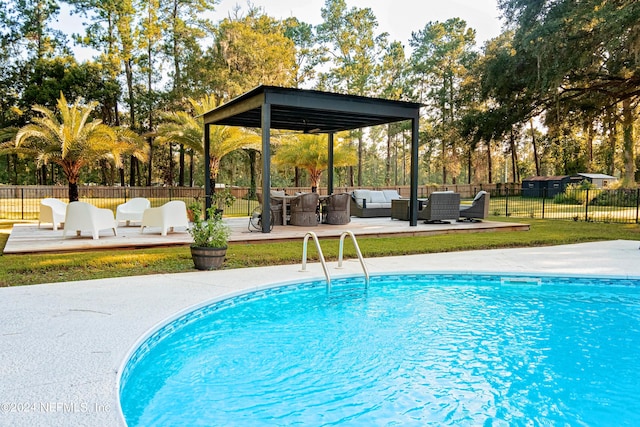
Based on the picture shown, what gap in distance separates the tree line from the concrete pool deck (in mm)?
8098

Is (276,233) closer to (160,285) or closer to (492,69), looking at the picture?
(160,285)

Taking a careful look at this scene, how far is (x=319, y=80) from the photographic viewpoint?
105 ft

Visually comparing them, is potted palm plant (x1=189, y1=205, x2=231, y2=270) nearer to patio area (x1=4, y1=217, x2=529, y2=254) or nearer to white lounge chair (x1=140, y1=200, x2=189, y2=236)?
patio area (x1=4, y1=217, x2=529, y2=254)

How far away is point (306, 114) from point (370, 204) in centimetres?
403

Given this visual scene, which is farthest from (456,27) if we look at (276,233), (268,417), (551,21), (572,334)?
(268,417)

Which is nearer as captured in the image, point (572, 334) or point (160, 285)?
point (572, 334)

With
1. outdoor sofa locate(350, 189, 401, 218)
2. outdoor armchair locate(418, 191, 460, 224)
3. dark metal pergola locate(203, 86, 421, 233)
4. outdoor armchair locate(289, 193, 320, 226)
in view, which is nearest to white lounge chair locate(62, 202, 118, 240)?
dark metal pergola locate(203, 86, 421, 233)

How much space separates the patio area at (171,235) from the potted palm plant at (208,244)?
71.3 inches

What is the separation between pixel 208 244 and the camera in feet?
20.2

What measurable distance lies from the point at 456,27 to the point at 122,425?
36.7m

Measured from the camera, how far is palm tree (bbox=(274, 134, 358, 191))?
21.4 meters

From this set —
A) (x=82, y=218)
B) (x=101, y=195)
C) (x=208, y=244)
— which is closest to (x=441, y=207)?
(x=208, y=244)

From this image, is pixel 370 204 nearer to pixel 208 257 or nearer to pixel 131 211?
pixel 131 211

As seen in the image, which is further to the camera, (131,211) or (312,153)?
(312,153)
